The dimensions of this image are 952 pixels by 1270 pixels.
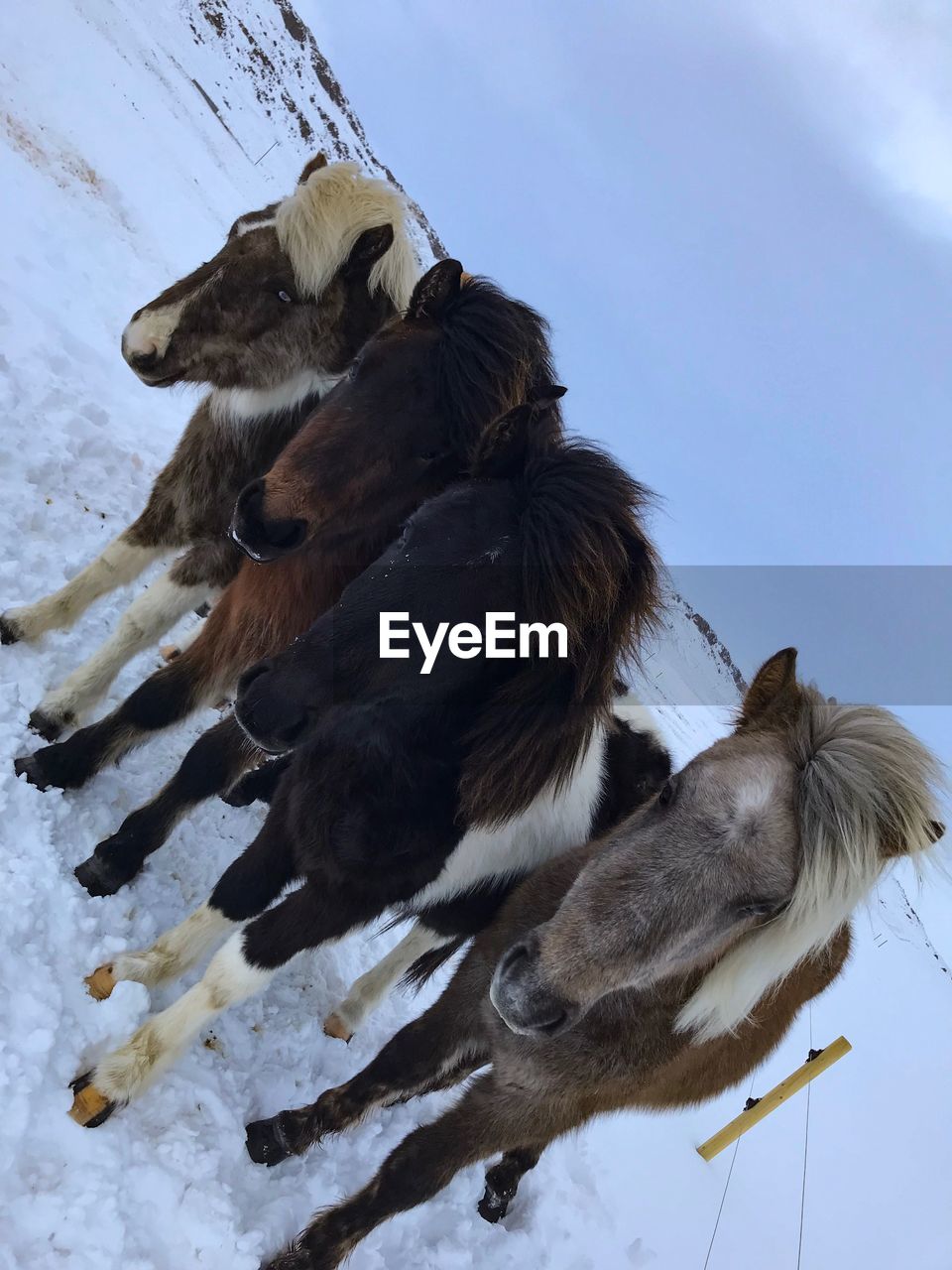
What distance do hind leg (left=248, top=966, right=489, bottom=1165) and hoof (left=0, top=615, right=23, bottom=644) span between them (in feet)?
7.43

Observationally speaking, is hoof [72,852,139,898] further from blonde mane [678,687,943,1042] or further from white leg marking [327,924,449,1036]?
blonde mane [678,687,943,1042]

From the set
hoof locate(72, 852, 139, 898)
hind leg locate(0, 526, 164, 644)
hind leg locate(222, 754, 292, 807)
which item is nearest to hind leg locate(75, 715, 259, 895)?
hoof locate(72, 852, 139, 898)

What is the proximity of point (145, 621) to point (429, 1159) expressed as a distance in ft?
7.73

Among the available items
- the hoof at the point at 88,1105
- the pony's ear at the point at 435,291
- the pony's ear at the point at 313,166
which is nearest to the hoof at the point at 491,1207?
the hoof at the point at 88,1105

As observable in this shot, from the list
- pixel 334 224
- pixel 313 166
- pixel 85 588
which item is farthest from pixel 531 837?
pixel 313 166

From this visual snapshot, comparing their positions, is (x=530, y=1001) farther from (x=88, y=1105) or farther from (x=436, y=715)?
(x=88, y=1105)

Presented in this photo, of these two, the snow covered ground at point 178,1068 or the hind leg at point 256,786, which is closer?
the snow covered ground at point 178,1068

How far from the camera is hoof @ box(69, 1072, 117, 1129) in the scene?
2.25 metres

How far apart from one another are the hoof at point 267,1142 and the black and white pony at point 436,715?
0.51 metres

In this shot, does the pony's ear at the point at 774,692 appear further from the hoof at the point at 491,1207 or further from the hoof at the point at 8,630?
the hoof at the point at 8,630

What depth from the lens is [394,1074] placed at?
2645mm

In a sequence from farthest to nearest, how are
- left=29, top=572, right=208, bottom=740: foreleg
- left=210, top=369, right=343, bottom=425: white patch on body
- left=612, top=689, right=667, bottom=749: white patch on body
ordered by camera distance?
1. left=612, top=689, right=667, bottom=749: white patch on body
2. left=29, top=572, right=208, bottom=740: foreleg
3. left=210, top=369, right=343, bottom=425: white patch on body

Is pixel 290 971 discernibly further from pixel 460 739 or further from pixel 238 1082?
pixel 460 739

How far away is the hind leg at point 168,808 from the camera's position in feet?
9.21
